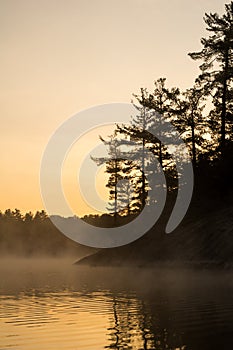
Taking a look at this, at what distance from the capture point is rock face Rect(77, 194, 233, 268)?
141ft

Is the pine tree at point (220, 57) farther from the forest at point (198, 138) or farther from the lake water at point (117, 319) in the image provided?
the lake water at point (117, 319)

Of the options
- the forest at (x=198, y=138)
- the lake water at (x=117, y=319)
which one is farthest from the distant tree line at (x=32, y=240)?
the lake water at (x=117, y=319)

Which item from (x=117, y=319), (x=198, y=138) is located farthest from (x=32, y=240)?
(x=117, y=319)

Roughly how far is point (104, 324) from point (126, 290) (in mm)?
12889

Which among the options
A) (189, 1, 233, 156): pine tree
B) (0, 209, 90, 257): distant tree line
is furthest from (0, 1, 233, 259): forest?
(0, 209, 90, 257): distant tree line

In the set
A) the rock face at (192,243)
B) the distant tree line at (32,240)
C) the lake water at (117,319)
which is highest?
the distant tree line at (32,240)

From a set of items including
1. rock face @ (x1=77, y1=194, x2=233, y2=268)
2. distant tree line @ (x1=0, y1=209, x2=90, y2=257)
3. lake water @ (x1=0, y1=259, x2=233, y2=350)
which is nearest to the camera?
lake water @ (x1=0, y1=259, x2=233, y2=350)

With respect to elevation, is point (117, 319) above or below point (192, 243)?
below

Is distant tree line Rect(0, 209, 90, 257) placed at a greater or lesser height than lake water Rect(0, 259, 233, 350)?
greater

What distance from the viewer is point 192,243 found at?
153 feet

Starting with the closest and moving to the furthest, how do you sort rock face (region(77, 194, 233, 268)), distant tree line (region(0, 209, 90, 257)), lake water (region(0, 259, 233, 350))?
lake water (region(0, 259, 233, 350)) < rock face (region(77, 194, 233, 268)) < distant tree line (region(0, 209, 90, 257))

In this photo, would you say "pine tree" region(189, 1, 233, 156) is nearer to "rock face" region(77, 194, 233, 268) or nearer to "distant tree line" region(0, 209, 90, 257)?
"rock face" region(77, 194, 233, 268)

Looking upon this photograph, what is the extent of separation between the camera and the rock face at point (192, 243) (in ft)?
141

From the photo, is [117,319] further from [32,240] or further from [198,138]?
[32,240]
